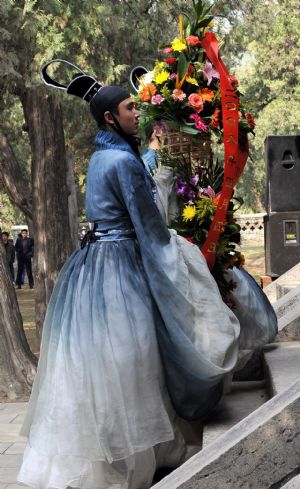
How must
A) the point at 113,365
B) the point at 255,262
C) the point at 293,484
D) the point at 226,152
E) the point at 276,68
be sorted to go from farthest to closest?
the point at 276,68 < the point at 255,262 < the point at 226,152 < the point at 113,365 < the point at 293,484

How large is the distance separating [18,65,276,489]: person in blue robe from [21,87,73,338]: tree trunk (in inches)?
413

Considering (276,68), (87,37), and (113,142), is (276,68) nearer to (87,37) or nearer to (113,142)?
(87,37)

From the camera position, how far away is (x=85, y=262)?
4547 millimetres

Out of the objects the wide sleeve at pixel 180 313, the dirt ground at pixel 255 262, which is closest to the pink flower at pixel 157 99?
the wide sleeve at pixel 180 313

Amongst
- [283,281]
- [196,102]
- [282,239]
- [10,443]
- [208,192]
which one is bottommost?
[10,443]

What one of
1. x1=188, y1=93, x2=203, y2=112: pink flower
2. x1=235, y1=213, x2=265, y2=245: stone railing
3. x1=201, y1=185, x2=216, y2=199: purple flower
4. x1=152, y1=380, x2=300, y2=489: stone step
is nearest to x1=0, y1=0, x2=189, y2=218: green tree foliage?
x1=188, y1=93, x2=203, y2=112: pink flower

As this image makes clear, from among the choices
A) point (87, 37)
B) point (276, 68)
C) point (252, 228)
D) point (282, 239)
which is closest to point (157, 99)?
point (87, 37)

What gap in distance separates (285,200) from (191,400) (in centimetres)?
1098

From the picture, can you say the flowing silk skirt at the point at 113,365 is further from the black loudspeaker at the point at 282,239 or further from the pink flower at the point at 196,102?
the black loudspeaker at the point at 282,239

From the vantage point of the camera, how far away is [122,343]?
4270 millimetres

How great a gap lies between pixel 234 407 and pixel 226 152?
138 centimetres

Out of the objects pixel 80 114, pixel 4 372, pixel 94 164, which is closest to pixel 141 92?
pixel 94 164

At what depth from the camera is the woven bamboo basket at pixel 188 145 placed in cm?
509

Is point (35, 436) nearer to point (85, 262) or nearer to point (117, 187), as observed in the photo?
point (85, 262)
